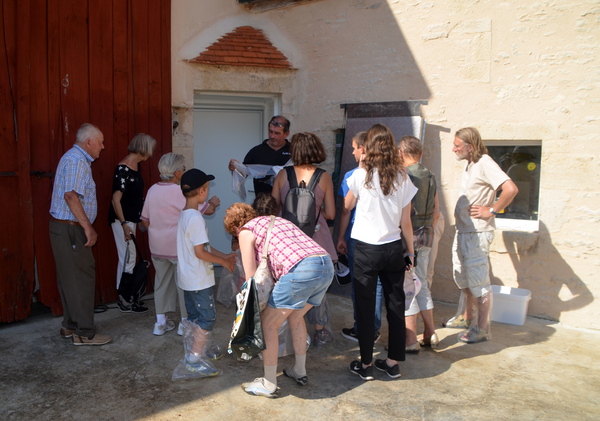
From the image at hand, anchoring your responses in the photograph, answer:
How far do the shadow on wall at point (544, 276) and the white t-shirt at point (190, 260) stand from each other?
10.4ft

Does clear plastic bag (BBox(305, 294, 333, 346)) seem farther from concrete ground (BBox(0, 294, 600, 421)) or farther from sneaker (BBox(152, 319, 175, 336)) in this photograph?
sneaker (BBox(152, 319, 175, 336))

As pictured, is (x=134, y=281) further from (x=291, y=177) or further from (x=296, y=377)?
(x=296, y=377)

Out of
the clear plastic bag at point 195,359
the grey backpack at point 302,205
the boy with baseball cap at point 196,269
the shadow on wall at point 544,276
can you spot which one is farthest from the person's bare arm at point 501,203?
the clear plastic bag at point 195,359

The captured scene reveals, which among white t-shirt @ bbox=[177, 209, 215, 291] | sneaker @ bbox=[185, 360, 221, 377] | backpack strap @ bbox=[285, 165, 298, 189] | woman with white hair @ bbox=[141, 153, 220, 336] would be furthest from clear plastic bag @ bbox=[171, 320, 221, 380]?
backpack strap @ bbox=[285, 165, 298, 189]

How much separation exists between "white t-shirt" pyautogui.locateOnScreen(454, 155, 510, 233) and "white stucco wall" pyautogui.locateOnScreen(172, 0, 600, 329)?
0.87 meters

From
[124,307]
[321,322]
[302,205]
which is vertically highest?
[302,205]

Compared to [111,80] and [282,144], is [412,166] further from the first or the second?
[111,80]

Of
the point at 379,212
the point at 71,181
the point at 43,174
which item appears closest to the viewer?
the point at 379,212

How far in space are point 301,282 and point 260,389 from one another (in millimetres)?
832

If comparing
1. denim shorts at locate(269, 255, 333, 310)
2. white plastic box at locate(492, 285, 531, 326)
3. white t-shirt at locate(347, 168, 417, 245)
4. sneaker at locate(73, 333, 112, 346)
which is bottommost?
sneaker at locate(73, 333, 112, 346)

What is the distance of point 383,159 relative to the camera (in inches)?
151

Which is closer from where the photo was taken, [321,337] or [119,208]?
[321,337]

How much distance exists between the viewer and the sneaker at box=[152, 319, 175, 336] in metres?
4.82

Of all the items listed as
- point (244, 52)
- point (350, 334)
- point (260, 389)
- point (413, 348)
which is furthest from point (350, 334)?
point (244, 52)
